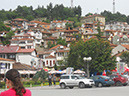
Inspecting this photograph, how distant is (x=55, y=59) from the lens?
92.1 meters

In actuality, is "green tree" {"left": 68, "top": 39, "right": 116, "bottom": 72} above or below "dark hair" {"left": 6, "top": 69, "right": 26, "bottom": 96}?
above

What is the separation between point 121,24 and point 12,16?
232ft

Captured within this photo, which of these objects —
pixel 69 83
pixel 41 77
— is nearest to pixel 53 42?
pixel 41 77

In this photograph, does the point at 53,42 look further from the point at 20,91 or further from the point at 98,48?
the point at 20,91

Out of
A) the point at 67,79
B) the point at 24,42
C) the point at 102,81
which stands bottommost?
the point at 102,81

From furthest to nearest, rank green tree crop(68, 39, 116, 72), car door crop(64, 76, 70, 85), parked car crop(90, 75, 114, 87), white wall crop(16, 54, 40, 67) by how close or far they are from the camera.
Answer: white wall crop(16, 54, 40, 67) < green tree crop(68, 39, 116, 72) < parked car crop(90, 75, 114, 87) < car door crop(64, 76, 70, 85)

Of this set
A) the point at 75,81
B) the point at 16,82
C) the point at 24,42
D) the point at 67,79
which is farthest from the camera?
the point at 24,42

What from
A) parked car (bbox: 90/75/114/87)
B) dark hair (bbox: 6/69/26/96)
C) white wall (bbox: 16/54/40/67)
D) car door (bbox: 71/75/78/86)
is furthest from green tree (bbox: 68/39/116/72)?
dark hair (bbox: 6/69/26/96)

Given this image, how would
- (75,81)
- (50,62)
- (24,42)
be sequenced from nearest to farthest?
1. (75,81)
2. (50,62)
3. (24,42)

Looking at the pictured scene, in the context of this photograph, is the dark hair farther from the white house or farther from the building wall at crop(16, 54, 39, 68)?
the white house

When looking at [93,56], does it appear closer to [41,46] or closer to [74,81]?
[74,81]

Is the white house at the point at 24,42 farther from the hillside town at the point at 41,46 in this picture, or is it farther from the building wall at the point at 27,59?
the building wall at the point at 27,59

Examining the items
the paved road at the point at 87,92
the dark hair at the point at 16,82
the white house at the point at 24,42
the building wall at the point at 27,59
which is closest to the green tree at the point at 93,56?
the building wall at the point at 27,59

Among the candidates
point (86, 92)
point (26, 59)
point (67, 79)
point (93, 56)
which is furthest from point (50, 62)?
point (86, 92)
